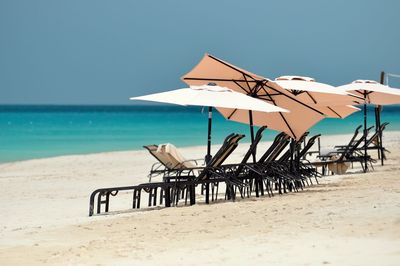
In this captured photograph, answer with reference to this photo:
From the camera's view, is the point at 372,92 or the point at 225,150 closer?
the point at 225,150

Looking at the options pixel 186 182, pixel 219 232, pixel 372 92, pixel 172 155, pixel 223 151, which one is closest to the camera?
pixel 219 232

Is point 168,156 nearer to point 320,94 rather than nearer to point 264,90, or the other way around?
point 264,90

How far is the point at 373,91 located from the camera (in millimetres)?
14266

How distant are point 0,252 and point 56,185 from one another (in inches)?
290

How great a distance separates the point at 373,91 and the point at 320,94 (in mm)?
2436

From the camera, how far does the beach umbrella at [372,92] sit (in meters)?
14.0

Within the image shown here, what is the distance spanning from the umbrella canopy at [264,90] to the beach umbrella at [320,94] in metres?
0.27

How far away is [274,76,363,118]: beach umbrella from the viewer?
1102cm

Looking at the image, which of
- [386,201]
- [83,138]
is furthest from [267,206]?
[83,138]

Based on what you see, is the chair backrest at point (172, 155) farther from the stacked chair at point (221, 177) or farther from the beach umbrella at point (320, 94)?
the beach umbrella at point (320, 94)

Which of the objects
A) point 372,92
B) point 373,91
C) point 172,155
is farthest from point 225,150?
point 372,92

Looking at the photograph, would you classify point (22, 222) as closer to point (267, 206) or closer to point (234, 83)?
point (267, 206)

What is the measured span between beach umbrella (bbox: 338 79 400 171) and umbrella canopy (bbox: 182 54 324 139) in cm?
278

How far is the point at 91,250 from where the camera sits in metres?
6.20
